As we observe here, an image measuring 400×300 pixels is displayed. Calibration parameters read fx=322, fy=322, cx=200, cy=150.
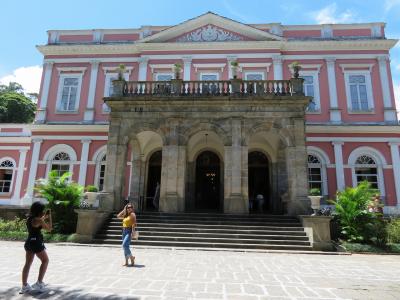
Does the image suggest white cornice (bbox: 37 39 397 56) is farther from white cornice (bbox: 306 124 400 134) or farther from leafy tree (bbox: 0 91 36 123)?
leafy tree (bbox: 0 91 36 123)

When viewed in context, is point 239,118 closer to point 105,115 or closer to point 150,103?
point 150,103

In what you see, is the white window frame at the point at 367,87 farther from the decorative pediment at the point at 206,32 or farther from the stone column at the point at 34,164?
the stone column at the point at 34,164

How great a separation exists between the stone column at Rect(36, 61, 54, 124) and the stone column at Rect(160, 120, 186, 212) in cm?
1080

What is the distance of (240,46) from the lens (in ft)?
67.5

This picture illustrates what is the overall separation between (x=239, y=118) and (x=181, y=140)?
2.79 metres

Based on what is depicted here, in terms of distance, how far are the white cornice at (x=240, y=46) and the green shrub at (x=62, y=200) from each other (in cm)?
1089

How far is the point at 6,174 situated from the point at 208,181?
1356cm

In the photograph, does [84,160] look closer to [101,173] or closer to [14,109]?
[101,173]

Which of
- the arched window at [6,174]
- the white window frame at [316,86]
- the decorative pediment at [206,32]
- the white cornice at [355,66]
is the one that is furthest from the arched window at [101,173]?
the white cornice at [355,66]

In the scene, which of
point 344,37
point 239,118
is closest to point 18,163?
point 239,118

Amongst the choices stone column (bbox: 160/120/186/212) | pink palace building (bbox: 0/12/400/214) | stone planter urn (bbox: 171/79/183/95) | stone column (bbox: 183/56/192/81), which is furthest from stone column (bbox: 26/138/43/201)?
stone planter urn (bbox: 171/79/183/95)

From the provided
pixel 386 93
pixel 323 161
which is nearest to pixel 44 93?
pixel 323 161

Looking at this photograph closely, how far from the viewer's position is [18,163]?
2123 centimetres

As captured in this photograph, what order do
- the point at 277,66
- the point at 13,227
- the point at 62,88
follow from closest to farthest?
the point at 13,227, the point at 277,66, the point at 62,88
